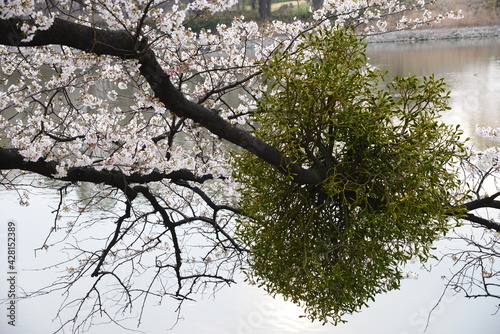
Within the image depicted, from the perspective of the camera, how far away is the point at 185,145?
6457 mm

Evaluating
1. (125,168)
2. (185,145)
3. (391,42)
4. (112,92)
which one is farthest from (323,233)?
(391,42)

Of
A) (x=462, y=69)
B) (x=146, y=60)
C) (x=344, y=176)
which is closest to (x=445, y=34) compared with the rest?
(x=462, y=69)

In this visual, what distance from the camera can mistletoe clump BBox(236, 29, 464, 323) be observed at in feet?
5.87

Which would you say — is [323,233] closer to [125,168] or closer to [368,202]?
[368,202]

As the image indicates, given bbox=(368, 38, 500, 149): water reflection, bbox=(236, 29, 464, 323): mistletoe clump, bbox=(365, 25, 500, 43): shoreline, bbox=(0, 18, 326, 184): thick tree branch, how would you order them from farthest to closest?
1. bbox=(365, 25, 500, 43): shoreline
2. bbox=(368, 38, 500, 149): water reflection
3. bbox=(236, 29, 464, 323): mistletoe clump
4. bbox=(0, 18, 326, 184): thick tree branch

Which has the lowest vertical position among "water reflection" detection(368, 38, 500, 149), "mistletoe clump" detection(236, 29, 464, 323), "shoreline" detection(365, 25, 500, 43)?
"mistletoe clump" detection(236, 29, 464, 323)

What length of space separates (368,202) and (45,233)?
11.8 ft

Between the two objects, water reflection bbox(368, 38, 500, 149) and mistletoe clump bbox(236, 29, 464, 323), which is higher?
water reflection bbox(368, 38, 500, 149)

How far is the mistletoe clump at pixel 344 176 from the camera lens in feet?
5.87

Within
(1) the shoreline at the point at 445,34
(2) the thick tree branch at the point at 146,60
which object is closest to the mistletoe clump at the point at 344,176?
(2) the thick tree branch at the point at 146,60

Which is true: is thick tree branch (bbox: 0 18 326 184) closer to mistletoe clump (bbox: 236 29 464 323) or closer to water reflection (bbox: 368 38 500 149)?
mistletoe clump (bbox: 236 29 464 323)

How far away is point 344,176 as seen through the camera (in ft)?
6.10

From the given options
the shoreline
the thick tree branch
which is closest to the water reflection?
the shoreline

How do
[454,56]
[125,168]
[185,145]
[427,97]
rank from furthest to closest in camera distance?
[454,56] → [185,145] → [125,168] → [427,97]
